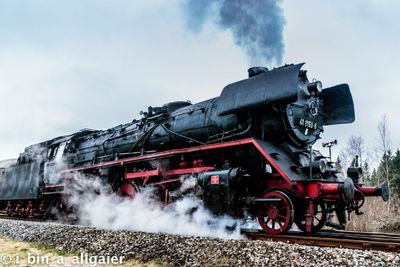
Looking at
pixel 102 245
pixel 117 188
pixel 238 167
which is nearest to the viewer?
pixel 102 245

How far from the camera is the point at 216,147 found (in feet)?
24.1

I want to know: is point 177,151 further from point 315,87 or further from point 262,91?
point 315,87

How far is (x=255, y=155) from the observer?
7.00 meters

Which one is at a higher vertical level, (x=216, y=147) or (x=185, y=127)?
(x=185, y=127)

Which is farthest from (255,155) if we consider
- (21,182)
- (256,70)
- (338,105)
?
(21,182)

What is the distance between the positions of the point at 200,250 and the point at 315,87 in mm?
4333

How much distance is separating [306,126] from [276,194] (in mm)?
1837

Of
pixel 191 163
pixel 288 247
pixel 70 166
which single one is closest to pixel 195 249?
pixel 288 247

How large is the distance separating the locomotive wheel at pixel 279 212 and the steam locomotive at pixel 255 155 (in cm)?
2

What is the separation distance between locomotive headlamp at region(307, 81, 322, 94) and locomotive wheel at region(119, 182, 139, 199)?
4994 mm

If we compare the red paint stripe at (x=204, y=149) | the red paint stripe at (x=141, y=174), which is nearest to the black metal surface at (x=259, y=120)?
the red paint stripe at (x=204, y=149)

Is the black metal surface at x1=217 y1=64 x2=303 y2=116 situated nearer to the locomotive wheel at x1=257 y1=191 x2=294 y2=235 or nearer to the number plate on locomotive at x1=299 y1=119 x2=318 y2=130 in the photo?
the number plate on locomotive at x1=299 y1=119 x2=318 y2=130

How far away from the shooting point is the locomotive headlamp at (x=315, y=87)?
7621mm

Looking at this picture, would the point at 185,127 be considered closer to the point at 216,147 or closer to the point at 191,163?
the point at 191,163
